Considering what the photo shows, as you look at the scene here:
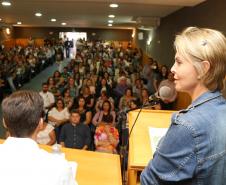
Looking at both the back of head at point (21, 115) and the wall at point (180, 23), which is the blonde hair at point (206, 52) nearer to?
the back of head at point (21, 115)

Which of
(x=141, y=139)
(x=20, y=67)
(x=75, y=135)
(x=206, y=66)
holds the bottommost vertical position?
(x=75, y=135)

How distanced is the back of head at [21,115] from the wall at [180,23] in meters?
4.12

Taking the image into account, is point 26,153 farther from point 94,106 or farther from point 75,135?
point 94,106

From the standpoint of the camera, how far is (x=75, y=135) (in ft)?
14.9

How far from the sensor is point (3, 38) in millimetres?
16344

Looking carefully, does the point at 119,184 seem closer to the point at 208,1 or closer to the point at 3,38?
the point at 208,1

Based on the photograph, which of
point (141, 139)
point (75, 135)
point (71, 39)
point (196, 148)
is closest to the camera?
point (196, 148)

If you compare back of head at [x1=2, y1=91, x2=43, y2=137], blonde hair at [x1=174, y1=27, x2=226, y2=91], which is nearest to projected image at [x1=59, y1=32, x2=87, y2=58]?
back of head at [x1=2, y1=91, x2=43, y2=137]

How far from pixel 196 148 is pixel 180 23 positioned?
23.2ft

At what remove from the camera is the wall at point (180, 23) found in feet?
16.9

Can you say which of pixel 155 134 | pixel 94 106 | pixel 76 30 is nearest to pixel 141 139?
pixel 155 134

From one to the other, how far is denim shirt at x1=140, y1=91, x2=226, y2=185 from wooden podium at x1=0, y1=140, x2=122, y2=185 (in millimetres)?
560

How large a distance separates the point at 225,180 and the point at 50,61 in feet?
48.4

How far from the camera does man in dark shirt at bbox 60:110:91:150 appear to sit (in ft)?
14.9
